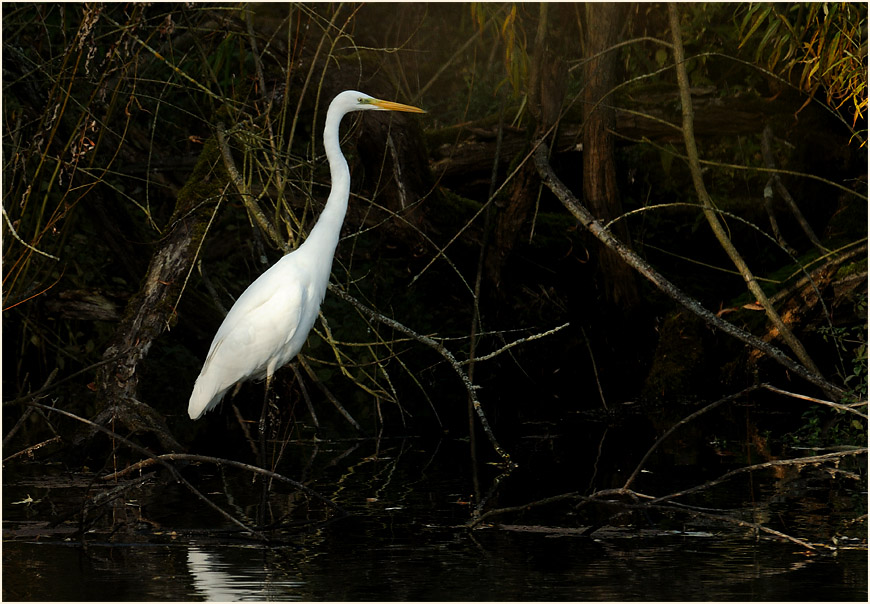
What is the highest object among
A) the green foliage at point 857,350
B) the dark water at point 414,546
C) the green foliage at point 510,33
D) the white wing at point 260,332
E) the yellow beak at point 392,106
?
the green foliage at point 510,33

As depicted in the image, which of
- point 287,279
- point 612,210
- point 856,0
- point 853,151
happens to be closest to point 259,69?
point 287,279

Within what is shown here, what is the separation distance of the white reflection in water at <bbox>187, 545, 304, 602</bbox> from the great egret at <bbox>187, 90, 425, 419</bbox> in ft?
4.70

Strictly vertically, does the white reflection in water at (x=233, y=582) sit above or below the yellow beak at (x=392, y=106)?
below

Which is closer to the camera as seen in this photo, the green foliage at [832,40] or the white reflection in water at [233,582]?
the white reflection in water at [233,582]

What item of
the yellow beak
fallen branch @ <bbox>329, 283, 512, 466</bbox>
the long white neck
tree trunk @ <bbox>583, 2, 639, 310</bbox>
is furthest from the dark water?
tree trunk @ <bbox>583, 2, 639, 310</bbox>

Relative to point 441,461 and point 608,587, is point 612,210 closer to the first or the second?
point 441,461

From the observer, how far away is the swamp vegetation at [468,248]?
469 centimetres

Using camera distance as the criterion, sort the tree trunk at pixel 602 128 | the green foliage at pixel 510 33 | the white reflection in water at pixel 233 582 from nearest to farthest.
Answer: the white reflection in water at pixel 233 582 → the green foliage at pixel 510 33 → the tree trunk at pixel 602 128

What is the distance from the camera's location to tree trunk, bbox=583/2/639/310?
6.27 metres

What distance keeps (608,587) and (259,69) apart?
338 cm

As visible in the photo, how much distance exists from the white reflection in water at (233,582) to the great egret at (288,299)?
56.5 inches

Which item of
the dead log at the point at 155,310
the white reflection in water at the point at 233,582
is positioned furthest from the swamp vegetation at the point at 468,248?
the white reflection in water at the point at 233,582

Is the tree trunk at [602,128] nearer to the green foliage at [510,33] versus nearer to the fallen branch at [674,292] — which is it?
the green foliage at [510,33]

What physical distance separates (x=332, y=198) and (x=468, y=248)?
2686 millimetres
